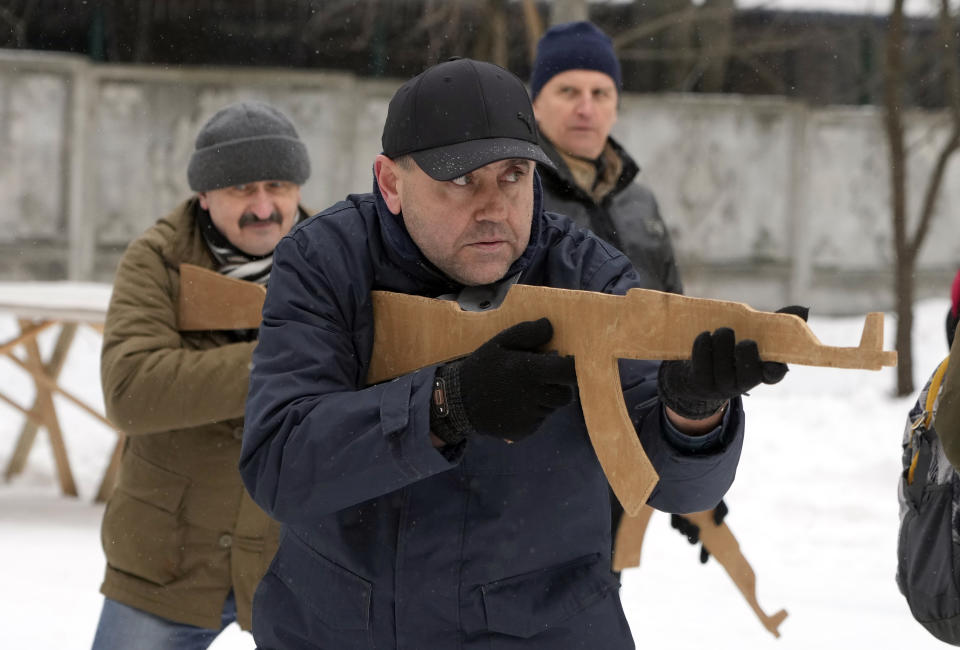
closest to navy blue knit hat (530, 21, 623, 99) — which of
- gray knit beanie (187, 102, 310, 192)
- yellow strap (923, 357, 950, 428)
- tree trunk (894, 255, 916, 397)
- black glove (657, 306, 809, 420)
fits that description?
gray knit beanie (187, 102, 310, 192)

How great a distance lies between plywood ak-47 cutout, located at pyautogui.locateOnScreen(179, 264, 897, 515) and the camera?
133cm

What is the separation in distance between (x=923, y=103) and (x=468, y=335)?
14032 millimetres

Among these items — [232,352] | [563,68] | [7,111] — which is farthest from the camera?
[7,111]

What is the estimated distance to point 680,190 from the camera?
34.2ft

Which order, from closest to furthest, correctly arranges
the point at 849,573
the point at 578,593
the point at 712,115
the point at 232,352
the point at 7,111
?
the point at 578,593, the point at 232,352, the point at 849,573, the point at 7,111, the point at 712,115

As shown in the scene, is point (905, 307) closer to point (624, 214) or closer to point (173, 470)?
point (624, 214)

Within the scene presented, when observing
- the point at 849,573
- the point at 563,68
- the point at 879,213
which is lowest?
the point at 849,573

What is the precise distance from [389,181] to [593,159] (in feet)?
5.33

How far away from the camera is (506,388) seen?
59.7 inches

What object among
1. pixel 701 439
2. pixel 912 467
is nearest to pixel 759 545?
pixel 912 467

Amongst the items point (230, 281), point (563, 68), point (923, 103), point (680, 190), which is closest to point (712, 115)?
point (680, 190)

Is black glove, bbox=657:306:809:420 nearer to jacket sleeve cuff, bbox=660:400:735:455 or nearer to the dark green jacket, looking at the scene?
jacket sleeve cuff, bbox=660:400:735:455

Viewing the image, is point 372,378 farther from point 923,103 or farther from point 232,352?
point 923,103

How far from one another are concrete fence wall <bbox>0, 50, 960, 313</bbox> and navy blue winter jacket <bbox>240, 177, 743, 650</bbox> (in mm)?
8296
